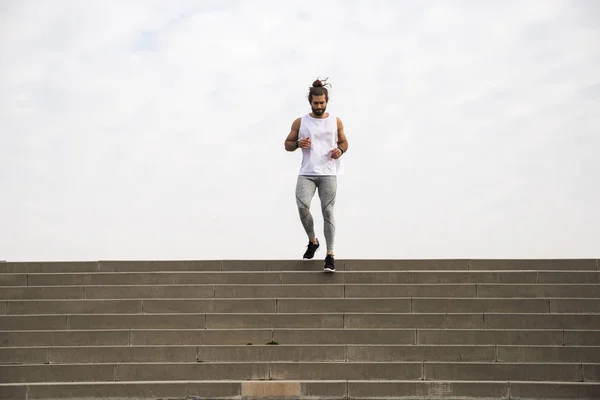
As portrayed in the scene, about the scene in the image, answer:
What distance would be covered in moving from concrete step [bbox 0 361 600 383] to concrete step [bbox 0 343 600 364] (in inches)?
9.0

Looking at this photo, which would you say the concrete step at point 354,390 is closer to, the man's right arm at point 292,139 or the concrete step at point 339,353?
the concrete step at point 339,353

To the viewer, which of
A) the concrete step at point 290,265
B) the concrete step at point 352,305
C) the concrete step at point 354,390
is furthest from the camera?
the concrete step at point 290,265

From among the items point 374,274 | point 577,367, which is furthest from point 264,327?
point 577,367

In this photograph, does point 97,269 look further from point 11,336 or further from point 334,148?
point 334,148

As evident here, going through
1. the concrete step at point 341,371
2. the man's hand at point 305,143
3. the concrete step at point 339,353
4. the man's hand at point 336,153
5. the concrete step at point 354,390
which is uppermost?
the man's hand at point 305,143

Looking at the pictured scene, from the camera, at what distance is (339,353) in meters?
9.84

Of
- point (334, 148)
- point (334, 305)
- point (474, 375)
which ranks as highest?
point (334, 148)

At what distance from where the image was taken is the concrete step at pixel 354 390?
9.19 meters

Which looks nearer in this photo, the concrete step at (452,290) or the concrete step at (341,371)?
the concrete step at (341,371)

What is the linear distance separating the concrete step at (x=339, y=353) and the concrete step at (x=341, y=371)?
23 centimetres

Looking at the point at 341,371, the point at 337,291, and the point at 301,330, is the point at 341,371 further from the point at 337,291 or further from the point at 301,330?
the point at 337,291

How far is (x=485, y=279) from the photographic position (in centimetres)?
1105

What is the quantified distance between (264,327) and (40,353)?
2.37 m

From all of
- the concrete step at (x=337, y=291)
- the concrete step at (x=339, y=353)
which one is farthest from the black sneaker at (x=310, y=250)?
the concrete step at (x=339, y=353)
